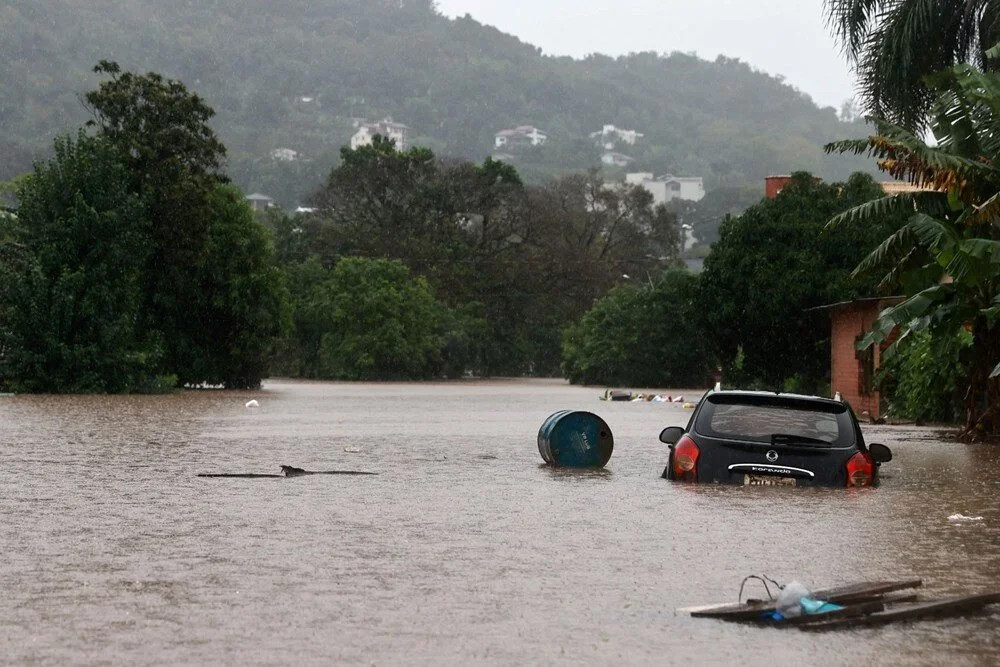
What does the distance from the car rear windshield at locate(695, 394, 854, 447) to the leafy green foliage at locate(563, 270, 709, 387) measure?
69836mm

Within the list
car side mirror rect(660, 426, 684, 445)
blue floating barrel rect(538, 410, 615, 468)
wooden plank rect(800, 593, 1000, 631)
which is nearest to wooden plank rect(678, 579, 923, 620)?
wooden plank rect(800, 593, 1000, 631)

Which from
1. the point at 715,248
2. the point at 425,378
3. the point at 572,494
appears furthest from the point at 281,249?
the point at 572,494

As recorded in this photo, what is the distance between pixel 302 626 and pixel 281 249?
361ft

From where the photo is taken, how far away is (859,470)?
57.8ft

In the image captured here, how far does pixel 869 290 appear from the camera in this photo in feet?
165

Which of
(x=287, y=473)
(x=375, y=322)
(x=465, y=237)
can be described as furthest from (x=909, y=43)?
(x=465, y=237)

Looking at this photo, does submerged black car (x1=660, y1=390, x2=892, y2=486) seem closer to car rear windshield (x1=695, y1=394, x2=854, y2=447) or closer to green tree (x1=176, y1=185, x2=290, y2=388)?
car rear windshield (x1=695, y1=394, x2=854, y2=447)

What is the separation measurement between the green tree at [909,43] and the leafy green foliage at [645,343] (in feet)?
165

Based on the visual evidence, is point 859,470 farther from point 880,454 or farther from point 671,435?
Answer: point 671,435

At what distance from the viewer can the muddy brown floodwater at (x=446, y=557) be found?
8336 millimetres

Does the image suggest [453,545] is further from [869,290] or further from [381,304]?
[381,304]

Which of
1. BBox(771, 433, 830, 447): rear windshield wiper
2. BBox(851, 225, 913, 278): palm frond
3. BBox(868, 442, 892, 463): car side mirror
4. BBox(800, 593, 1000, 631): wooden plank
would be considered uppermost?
BBox(851, 225, 913, 278): palm frond

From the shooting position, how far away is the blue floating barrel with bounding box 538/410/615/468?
851 inches

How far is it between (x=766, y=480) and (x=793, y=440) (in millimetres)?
515
